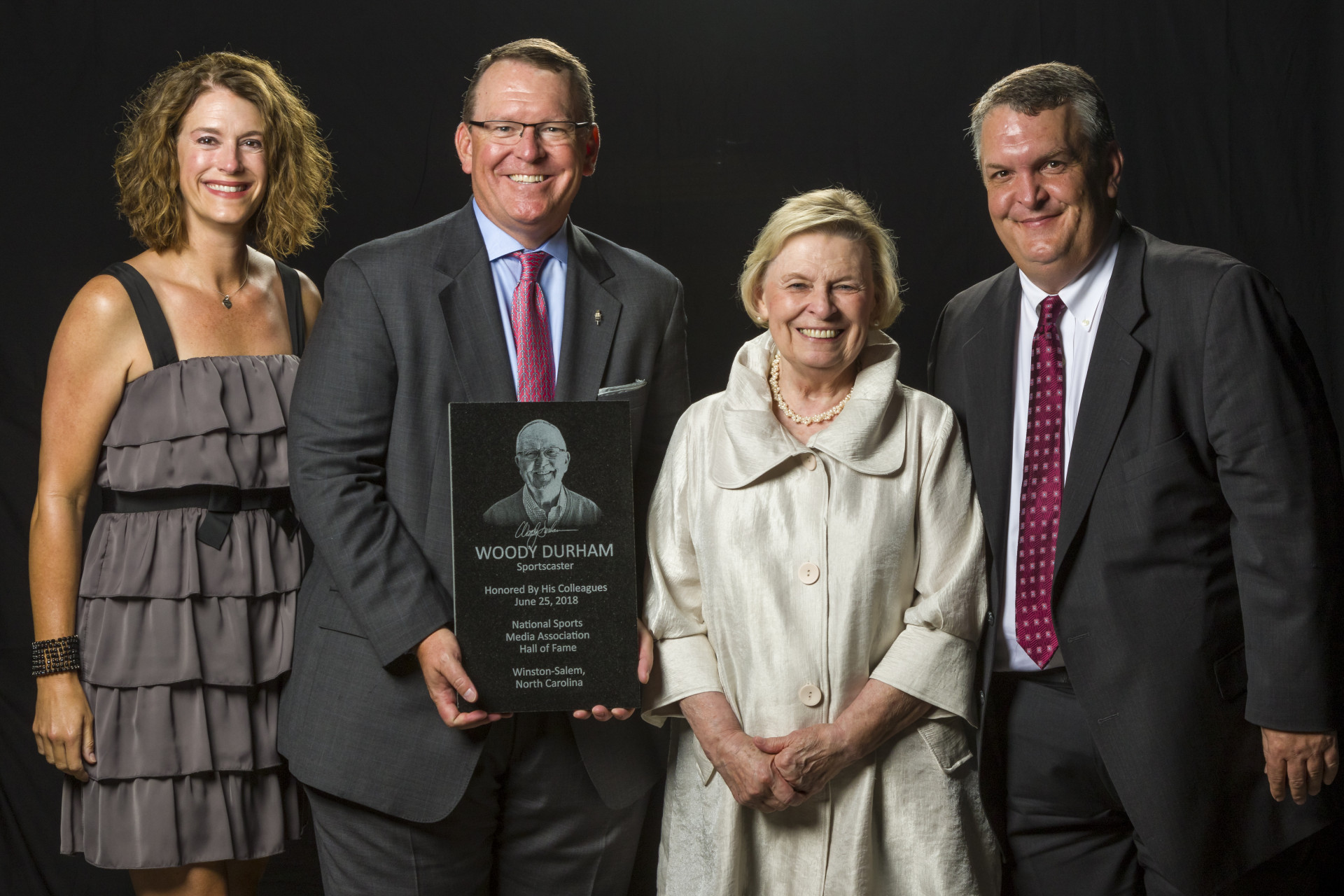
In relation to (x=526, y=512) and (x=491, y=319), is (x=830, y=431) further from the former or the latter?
(x=491, y=319)

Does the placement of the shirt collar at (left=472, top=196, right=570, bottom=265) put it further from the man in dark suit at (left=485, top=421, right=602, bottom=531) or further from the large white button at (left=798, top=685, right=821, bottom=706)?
the large white button at (left=798, top=685, right=821, bottom=706)

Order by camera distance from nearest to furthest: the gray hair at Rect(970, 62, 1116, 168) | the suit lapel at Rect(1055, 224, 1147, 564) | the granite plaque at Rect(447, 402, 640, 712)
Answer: the granite plaque at Rect(447, 402, 640, 712) < the suit lapel at Rect(1055, 224, 1147, 564) < the gray hair at Rect(970, 62, 1116, 168)

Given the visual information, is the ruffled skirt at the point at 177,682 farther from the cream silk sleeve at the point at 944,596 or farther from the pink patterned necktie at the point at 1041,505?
the pink patterned necktie at the point at 1041,505

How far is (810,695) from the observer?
206cm

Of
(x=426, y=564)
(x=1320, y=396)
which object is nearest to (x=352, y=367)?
(x=426, y=564)

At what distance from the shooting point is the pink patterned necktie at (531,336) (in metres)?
2.23

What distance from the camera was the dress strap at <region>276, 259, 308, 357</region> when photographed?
2633mm

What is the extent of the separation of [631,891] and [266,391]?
2120 mm

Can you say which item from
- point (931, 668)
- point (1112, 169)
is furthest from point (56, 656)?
point (1112, 169)

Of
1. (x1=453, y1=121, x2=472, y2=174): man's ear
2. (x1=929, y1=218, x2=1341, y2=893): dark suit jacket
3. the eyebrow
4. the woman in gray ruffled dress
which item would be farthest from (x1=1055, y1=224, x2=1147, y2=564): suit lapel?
the eyebrow

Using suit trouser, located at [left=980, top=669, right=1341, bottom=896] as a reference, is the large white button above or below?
above

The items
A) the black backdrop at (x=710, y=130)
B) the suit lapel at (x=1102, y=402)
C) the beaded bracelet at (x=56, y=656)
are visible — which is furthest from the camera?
the black backdrop at (x=710, y=130)

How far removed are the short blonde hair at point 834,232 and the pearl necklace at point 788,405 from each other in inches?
5.4

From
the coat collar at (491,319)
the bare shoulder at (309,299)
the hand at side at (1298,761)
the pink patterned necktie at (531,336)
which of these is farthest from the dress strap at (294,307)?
the hand at side at (1298,761)
